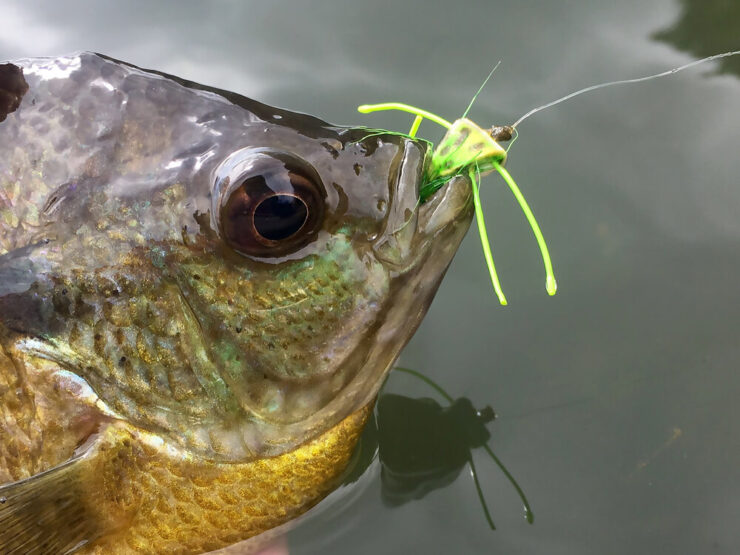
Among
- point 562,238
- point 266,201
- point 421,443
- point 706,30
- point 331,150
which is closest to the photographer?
point 266,201

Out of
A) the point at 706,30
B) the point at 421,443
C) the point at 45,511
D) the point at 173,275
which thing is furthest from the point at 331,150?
the point at 706,30

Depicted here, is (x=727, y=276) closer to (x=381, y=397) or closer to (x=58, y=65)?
(x=381, y=397)

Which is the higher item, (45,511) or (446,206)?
(446,206)

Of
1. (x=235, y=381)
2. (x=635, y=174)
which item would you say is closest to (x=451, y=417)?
(x=235, y=381)

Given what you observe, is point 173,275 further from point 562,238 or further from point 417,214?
point 562,238

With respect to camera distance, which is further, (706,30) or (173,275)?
(706,30)

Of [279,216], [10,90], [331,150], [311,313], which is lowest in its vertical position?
[311,313]

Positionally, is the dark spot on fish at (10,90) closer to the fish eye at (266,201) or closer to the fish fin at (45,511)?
the fish eye at (266,201)
